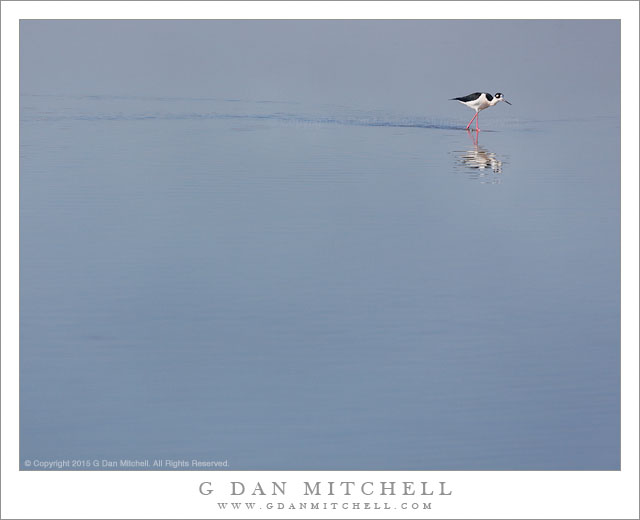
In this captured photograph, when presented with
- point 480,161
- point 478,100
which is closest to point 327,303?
point 480,161

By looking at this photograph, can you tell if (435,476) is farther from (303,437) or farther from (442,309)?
(442,309)

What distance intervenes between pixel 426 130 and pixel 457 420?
7.25 meters

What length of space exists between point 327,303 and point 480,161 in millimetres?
4328

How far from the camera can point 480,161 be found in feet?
32.2

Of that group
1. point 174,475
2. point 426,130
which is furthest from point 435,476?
point 426,130

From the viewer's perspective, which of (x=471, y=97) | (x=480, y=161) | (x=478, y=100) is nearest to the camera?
(x=480, y=161)

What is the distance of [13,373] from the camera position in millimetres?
5184

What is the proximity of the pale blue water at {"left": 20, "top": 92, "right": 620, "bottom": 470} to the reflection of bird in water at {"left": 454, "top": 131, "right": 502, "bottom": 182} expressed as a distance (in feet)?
0.16

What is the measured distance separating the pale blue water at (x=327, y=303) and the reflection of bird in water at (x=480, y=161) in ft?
0.16

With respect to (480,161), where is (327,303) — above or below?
below

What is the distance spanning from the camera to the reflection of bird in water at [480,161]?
30.7 feet

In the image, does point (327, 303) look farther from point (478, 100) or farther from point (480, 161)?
point (478, 100)

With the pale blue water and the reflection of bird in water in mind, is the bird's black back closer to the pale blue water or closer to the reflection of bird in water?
the reflection of bird in water

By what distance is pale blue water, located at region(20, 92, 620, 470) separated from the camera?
15.6ft
